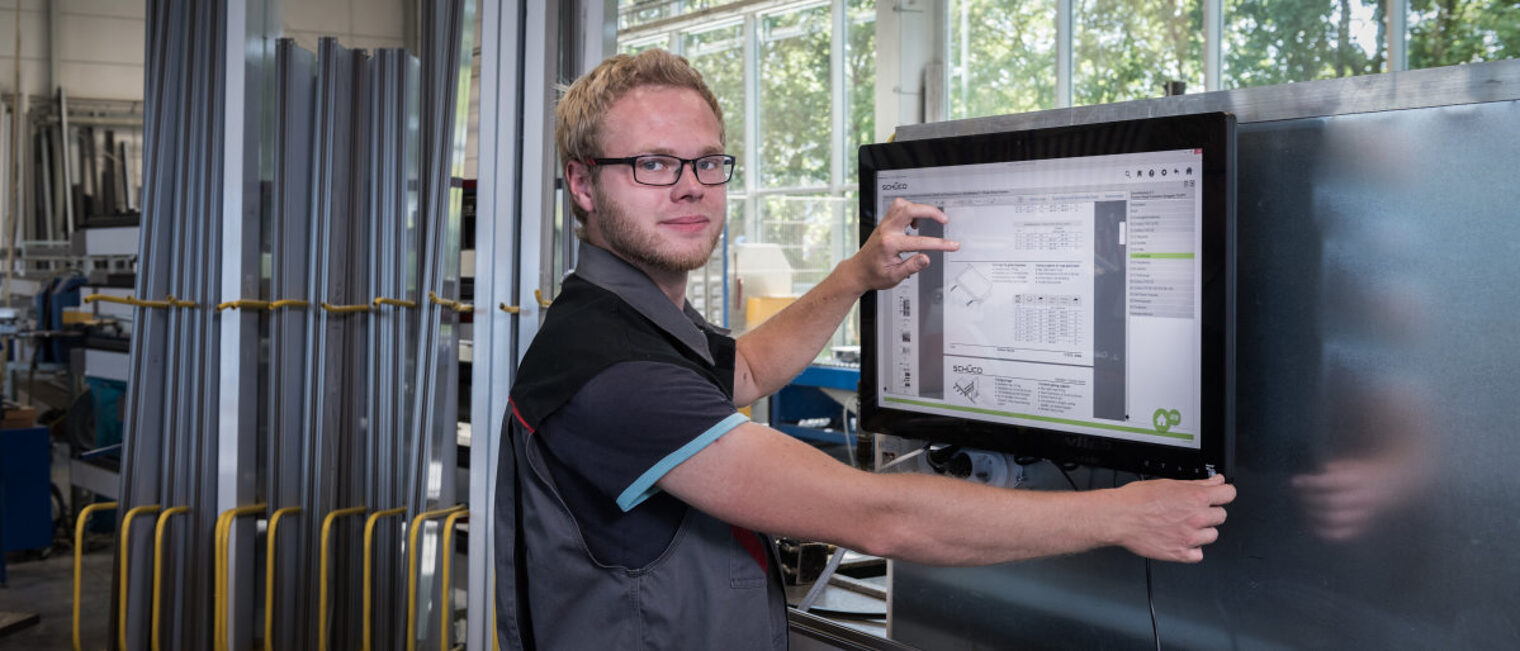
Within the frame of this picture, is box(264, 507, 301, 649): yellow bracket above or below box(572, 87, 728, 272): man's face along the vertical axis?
below

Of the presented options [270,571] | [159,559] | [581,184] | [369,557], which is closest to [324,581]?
[369,557]

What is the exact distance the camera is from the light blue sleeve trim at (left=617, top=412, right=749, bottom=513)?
3.73 feet

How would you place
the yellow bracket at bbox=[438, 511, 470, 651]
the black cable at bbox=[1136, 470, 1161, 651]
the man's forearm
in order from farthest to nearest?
the yellow bracket at bbox=[438, 511, 470, 651] → the black cable at bbox=[1136, 470, 1161, 651] → the man's forearm

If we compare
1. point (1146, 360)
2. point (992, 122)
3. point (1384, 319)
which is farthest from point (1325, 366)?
point (992, 122)

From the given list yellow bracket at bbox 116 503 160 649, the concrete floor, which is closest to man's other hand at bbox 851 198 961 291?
yellow bracket at bbox 116 503 160 649

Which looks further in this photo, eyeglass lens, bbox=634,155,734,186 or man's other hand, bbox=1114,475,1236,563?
eyeglass lens, bbox=634,155,734,186

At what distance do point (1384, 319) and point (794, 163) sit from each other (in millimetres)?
9436

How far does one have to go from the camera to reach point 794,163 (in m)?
10.6

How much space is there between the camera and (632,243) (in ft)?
4.40

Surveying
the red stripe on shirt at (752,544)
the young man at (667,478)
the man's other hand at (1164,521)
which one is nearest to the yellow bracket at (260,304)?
the young man at (667,478)

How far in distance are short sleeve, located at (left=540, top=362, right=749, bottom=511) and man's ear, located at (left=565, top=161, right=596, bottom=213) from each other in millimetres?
292

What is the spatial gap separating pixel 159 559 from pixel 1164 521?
3162 mm

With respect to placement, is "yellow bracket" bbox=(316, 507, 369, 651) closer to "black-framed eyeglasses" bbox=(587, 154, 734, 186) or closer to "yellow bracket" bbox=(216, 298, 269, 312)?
"yellow bracket" bbox=(216, 298, 269, 312)

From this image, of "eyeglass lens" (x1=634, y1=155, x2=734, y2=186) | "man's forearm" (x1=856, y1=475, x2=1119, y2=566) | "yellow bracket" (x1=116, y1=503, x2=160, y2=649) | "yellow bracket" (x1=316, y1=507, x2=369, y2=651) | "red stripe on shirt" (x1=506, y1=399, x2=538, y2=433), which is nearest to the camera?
"man's forearm" (x1=856, y1=475, x2=1119, y2=566)
